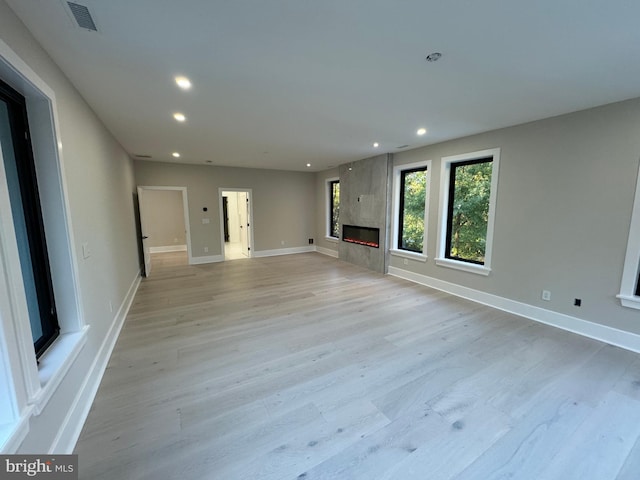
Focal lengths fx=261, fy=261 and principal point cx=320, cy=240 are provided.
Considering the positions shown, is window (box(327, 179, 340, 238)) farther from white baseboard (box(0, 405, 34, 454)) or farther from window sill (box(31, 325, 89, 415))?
white baseboard (box(0, 405, 34, 454))

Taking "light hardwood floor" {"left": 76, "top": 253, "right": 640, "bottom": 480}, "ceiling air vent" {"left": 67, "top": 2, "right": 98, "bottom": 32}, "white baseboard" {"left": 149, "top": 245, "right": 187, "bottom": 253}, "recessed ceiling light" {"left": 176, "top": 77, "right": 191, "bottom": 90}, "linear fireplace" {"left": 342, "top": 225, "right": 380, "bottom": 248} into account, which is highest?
"recessed ceiling light" {"left": 176, "top": 77, "right": 191, "bottom": 90}

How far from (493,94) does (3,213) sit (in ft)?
12.0

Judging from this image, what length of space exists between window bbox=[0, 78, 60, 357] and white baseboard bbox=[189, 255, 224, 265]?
5.22m

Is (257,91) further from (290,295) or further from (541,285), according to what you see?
(541,285)

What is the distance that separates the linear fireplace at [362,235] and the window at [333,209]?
0.89 metres

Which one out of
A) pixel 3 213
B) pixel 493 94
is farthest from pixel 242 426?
pixel 493 94

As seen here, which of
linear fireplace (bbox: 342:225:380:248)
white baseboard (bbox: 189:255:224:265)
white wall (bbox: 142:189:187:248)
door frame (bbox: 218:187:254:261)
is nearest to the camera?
linear fireplace (bbox: 342:225:380:248)

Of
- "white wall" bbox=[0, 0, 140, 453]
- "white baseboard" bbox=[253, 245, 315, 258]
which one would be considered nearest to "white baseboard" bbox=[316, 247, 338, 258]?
"white baseboard" bbox=[253, 245, 315, 258]

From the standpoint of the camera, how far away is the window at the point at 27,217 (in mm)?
1543

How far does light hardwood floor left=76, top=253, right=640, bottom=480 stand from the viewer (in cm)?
152

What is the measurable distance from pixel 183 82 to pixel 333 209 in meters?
5.88

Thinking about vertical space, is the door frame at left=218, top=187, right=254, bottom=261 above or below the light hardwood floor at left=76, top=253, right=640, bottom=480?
above

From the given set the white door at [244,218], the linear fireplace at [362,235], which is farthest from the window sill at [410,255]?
the white door at [244,218]

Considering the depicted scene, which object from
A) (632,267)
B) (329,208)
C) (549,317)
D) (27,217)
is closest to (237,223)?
(329,208)
